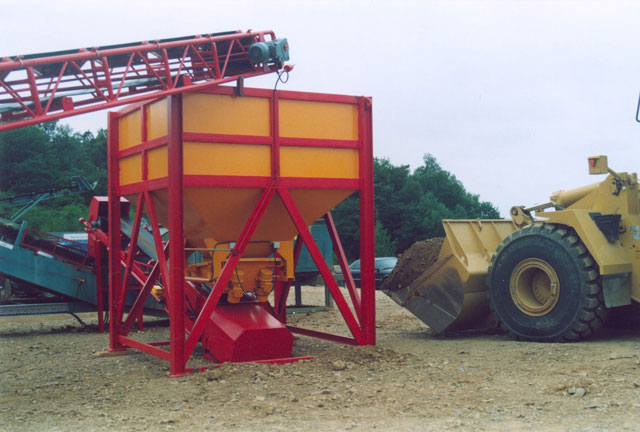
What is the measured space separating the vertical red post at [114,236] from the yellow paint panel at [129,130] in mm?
126

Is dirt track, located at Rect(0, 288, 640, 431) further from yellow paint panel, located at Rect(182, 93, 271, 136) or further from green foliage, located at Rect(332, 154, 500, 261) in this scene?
green foliage, located at Rect(332, 154, 500, 261)

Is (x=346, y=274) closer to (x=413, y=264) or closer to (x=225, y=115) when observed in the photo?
(x=413, y=264)

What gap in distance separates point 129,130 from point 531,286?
18.7ft

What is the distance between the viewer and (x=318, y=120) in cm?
918

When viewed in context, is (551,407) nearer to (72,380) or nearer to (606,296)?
(606,296)

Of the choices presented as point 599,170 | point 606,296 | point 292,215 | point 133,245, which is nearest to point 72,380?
point 133,245

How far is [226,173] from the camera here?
852cm

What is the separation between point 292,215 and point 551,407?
3837 mm

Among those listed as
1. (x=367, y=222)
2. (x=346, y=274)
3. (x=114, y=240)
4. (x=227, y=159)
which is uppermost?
(x=227, y=159)

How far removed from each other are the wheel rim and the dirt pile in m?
1.35

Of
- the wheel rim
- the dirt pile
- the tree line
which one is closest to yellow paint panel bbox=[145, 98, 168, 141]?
the dirt pile

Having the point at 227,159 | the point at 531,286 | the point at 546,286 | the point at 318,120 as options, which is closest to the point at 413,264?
the point at 531,286

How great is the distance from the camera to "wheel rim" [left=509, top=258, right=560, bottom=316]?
31.9ft

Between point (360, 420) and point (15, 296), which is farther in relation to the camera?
point (15, 296)
